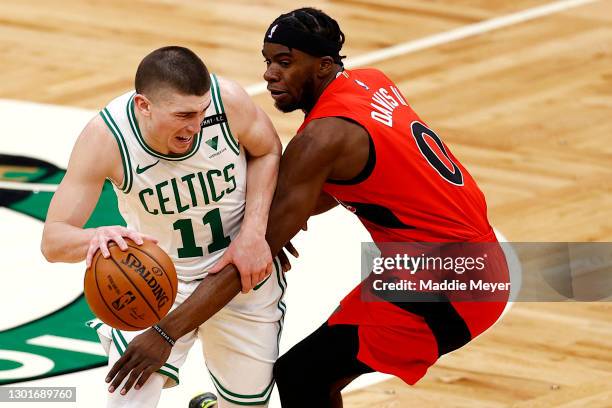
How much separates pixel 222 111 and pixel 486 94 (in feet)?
19.1

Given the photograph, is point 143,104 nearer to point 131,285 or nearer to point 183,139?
point 183,139

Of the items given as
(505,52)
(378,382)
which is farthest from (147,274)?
(505,52)

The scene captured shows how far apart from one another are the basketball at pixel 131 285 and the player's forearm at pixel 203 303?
152 mm

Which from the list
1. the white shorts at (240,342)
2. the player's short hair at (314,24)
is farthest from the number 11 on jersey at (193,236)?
the player's short hair at (314,24)

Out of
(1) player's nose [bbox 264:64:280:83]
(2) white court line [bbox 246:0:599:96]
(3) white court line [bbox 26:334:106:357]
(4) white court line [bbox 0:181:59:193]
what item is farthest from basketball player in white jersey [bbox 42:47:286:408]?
(2) white court line [bbox 246:0:599:96]

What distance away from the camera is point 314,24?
5512 mm

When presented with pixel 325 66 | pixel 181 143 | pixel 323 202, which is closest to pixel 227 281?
pixel 181 143

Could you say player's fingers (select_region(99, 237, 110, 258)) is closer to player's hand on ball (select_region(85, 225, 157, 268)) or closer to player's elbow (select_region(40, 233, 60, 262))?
player's hand on ball (select_region(85, 225, 157, 268))

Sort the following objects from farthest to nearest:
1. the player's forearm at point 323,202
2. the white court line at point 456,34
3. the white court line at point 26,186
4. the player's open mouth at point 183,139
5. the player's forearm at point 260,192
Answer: the white court line at point 456,34, the white court line at point 26,186, the player's forearm at point 323,202, the player's forearm at point 260,192, the player's open mouth at point 183,139

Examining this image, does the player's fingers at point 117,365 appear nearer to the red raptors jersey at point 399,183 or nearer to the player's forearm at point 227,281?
the player's forearm at point 227,281

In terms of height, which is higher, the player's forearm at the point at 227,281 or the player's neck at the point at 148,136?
the player's neck at the point at 148,136

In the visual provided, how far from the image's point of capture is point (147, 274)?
5027 millimetres

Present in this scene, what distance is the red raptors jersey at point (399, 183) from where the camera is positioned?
5.42 meters

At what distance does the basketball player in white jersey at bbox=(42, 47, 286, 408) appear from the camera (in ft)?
16.9
